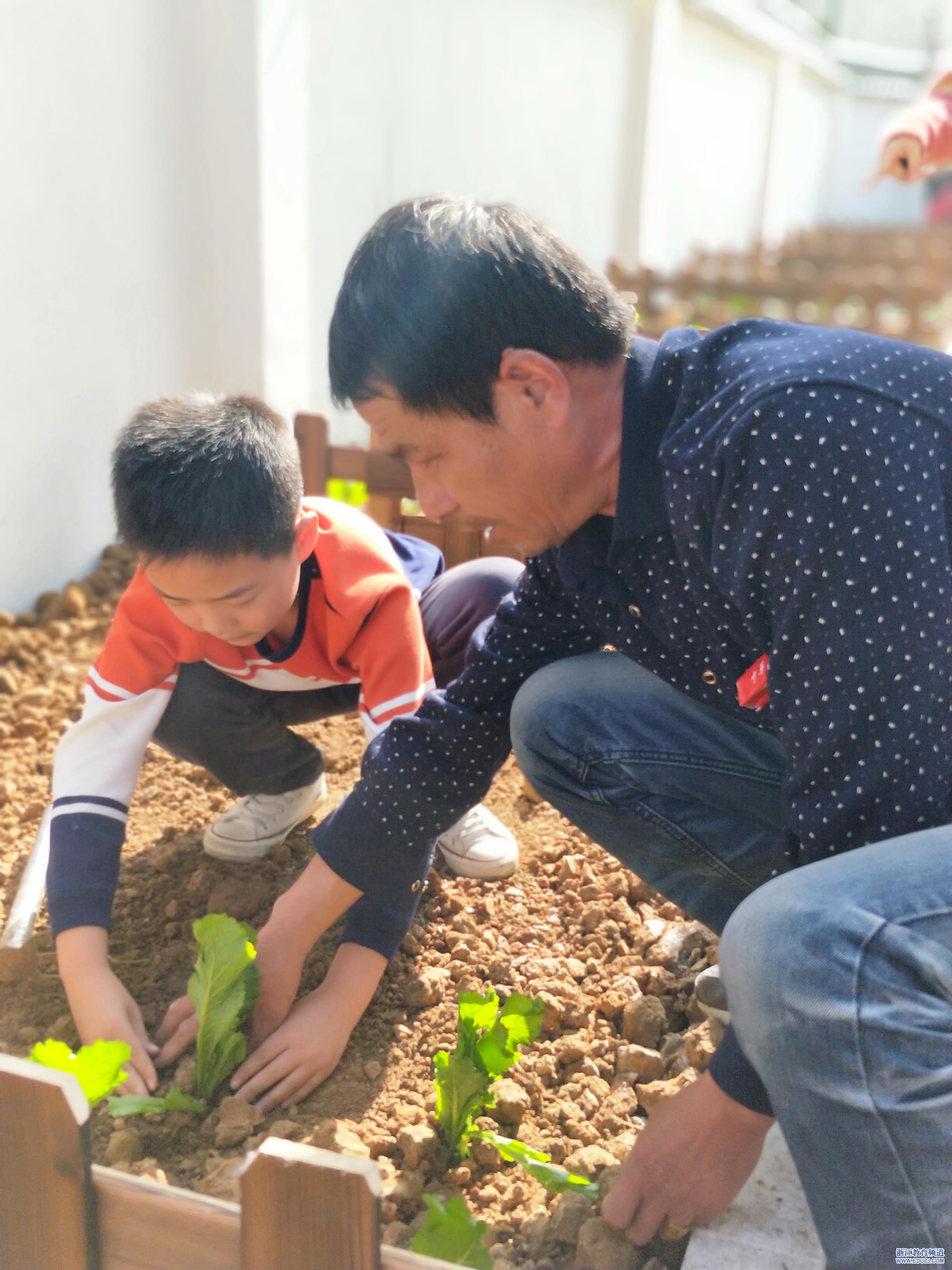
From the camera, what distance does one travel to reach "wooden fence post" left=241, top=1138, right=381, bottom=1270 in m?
0.84

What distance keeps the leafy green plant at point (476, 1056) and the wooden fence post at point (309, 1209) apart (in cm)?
45

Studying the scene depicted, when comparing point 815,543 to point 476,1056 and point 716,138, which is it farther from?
point 716,138

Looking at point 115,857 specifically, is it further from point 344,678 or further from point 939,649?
point 939,649

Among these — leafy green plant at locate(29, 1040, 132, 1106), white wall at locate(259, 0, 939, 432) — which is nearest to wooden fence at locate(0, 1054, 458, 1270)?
leafy green plant at locate(29, 1040, 132, 1106)

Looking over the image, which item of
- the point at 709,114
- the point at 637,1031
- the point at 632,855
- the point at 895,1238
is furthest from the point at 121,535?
the point at 709,114

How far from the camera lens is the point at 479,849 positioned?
6.48 ft

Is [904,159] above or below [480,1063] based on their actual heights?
above

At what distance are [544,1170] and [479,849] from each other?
750mm

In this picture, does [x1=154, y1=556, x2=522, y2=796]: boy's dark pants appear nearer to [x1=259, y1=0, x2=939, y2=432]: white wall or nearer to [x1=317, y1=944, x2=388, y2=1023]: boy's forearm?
[x1=317, y1=944, x2=388, y2=1023]: boy's forearm

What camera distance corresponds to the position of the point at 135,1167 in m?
1.34

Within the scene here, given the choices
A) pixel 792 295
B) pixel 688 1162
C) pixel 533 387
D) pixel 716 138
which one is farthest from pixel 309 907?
pixel 716 138

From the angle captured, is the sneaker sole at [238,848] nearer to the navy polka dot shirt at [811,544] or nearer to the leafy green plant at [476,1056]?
the leafy green plant at [476,1056]

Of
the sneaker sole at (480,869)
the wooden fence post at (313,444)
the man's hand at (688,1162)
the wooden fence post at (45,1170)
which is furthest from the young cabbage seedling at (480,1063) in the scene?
the wooden fence post at (313,444)

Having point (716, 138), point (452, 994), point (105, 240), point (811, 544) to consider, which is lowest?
point (452, 994)
